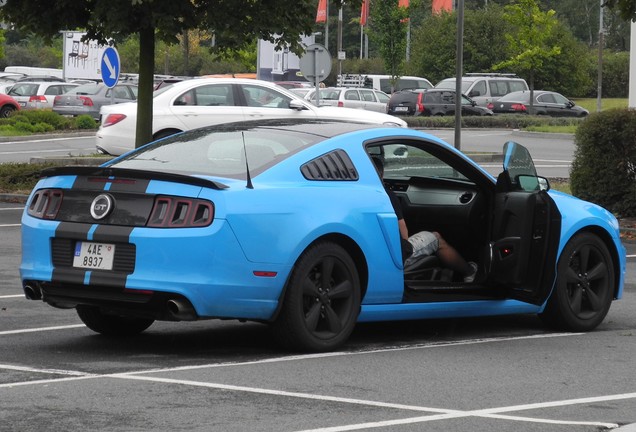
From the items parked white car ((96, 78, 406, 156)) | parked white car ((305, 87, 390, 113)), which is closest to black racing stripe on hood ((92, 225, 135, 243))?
parked white car ((96, 78, 406, 156))

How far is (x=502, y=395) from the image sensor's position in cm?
710

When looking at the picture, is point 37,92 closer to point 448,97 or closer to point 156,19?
point 448,97

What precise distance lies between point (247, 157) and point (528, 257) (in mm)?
2035

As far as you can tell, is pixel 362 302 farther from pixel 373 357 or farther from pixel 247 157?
pixel 247 157

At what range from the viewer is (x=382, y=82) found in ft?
203

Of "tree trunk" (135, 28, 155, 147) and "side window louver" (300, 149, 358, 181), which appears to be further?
Answer: "tree trunk" (135, 28, 155, 147)

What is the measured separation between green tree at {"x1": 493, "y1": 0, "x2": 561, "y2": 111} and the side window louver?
48.6m

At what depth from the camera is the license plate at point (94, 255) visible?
7859mm

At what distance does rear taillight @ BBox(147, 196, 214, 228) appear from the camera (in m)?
7.73

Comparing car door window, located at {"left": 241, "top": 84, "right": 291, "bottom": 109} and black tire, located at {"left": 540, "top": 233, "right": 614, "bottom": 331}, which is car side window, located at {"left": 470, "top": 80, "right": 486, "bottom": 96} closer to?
car door window, located at {"left": 241, "top": 84, "right": 291, "bottom": 109}

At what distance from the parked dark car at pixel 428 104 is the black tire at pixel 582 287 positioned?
131 feet

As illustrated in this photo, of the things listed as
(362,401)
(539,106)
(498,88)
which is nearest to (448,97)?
(539,106)

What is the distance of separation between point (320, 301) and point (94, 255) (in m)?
1.35

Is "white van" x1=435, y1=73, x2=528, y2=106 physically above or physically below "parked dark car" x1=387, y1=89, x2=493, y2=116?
above
